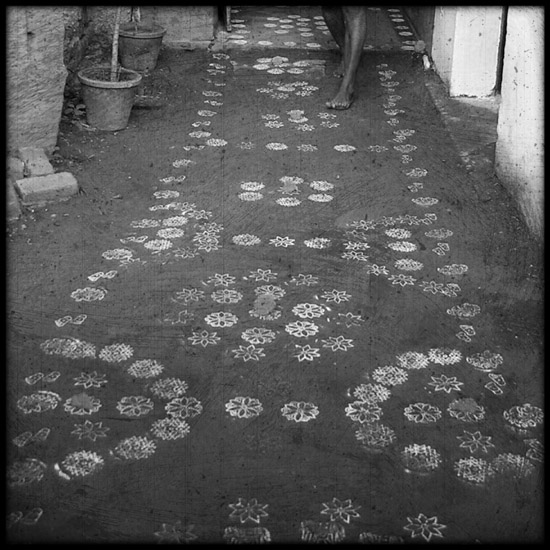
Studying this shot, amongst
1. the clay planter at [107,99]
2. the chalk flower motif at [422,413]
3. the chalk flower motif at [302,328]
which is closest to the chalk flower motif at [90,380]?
the chalk flower motif at [302,328]

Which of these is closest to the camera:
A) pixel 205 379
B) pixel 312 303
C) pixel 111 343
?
pixel 205 379

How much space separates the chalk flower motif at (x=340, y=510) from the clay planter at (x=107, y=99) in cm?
376

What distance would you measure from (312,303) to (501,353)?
2.74 feet

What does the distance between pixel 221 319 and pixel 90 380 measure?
0.65 meters

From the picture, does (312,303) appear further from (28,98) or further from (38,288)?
(28,98)

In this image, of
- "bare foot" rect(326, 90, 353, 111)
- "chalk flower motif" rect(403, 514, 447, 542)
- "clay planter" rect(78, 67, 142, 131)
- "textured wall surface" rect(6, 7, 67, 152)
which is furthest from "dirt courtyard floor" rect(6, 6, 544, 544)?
"bare foot" rect(326, 90, 353, 111)

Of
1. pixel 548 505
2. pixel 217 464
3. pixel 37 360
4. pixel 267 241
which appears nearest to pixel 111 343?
pixel 37 360

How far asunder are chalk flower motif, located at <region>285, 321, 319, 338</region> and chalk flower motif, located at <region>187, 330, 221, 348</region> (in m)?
0.30

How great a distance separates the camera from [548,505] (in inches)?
87.3

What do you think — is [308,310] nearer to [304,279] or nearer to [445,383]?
[304,279]

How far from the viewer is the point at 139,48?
6.83 meters

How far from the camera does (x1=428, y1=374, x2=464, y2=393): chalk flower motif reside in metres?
3.01

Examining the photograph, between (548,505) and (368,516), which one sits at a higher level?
(548,505)

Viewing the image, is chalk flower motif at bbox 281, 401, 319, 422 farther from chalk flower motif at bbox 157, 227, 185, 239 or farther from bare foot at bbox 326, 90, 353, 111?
bare foot at bbox 326, 90, 353, 111
